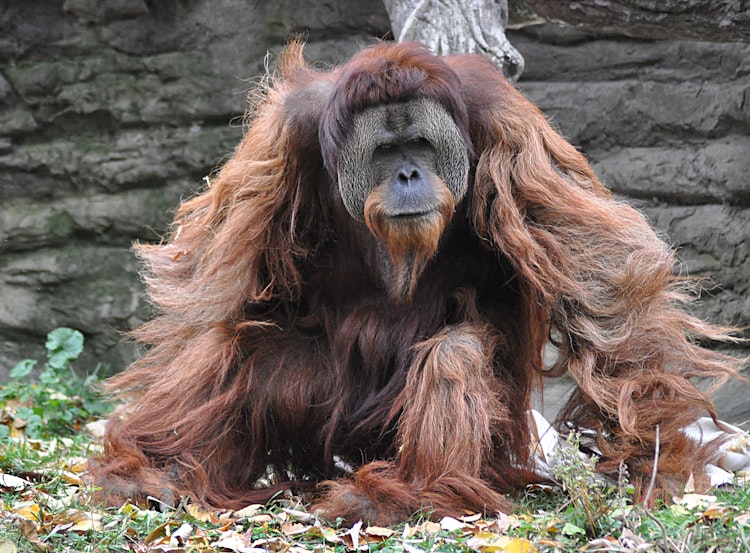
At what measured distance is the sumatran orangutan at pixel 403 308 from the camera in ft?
10.3

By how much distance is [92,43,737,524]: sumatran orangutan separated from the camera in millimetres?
3135

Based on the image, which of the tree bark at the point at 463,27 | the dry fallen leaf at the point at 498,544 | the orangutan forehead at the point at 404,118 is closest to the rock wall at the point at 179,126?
the tree bark at the point at 463,27

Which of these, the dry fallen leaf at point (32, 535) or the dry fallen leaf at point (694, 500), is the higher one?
the dry fallen leaf at point (694, 500)

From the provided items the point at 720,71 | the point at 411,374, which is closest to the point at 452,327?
the point at 411,374

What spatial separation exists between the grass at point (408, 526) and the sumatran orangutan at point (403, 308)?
122 millimetres

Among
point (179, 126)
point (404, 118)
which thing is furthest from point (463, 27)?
point (179, 126)

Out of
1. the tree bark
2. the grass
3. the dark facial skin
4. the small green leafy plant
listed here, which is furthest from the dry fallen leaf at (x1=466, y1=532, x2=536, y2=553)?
the small green leafy plant

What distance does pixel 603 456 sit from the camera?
3197mm

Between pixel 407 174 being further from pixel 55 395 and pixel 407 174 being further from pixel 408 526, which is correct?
pixel 55 395

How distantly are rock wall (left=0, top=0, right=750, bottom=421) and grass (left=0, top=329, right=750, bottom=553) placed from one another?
2189 millimetres

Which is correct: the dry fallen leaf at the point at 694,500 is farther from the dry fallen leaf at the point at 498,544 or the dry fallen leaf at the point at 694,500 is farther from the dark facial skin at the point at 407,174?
the dark facial skin at the point at 407,174

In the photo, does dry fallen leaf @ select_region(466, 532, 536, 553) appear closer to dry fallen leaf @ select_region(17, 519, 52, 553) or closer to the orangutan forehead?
dry fallen leaf @ select_region(17, 519, 52, 553)

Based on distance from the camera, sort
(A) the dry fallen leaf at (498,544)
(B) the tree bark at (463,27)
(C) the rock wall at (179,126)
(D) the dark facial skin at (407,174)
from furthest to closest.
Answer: (C) the rock wall at (179,126) < (B) the tree bark at (463,27) < (D) the dark facial skin at (407,174) < (A) the dry fallen leaf at (498,544)

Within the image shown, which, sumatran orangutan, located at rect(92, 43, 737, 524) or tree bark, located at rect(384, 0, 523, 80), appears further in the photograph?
tree bark, located at rect(384, 0, 523, 80)
